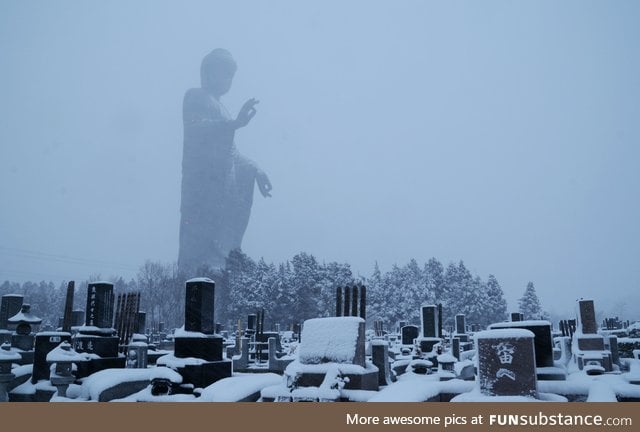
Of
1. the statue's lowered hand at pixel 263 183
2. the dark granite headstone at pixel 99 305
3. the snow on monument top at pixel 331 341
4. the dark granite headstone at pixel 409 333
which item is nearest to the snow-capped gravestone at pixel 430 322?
the dark granite headstone at pixel 409 333

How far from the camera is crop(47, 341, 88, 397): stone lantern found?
12.8 meters

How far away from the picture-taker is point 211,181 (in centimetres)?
12912

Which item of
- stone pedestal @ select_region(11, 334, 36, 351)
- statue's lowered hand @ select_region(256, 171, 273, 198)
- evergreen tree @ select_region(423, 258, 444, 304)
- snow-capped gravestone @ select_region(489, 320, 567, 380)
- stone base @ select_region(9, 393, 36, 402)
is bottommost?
stone base @ select_region(9, 393, 36, 402)

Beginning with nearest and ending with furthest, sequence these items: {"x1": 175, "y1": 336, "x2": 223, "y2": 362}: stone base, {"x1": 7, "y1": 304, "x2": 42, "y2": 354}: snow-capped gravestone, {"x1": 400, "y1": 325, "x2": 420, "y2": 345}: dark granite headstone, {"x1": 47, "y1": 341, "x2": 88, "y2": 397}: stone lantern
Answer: {"x1": 175, "y1": 336, "x2": 223, "y2": 362}: stone base, {"x1": 47, "y1": 341, "x2": 88, "y2": 397}: stone lantern, {"x1": 7, "y1": 304, "x2": 42, "y2": 354}: snow-capped gravestone, {"x1": 400, "y1": 325, "x2": 420, "y2": 345}: dark granite headstone

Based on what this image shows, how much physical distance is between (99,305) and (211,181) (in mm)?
117155

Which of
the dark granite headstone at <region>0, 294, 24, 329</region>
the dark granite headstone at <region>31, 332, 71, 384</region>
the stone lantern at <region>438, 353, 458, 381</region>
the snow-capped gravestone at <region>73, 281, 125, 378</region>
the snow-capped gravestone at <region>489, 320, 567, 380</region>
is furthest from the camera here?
the dark granite headstone at <region>0, 294, 24, 329</region>

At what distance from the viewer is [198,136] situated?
127250 mm

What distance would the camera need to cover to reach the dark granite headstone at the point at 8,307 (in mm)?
20263

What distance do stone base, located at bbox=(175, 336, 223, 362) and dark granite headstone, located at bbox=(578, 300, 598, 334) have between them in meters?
13.1

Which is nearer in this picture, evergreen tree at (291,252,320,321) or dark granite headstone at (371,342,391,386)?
dark granite headstone at (371,342,391,386)

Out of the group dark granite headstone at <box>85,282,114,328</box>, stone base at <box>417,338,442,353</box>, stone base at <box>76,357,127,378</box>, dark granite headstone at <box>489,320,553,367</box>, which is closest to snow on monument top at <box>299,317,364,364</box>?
dark granite headstone at <box>489,320,553,367</box>

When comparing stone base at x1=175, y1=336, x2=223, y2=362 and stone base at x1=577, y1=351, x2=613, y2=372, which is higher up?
stone base at x1=175, y1=336, x2=223, y2=362

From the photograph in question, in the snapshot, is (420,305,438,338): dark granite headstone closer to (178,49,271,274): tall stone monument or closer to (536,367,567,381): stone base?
(536,367,567,381): stone base
